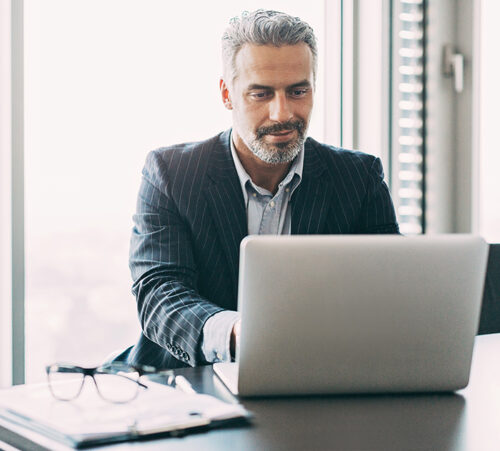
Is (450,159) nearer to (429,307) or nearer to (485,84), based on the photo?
(485,84)

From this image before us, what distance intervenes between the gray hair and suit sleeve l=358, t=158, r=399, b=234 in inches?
13.5

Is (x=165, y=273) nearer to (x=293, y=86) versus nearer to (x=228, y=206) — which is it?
(x=228, y=206)

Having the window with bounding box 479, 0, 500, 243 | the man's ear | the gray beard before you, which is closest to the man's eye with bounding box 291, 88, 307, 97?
the gray beard

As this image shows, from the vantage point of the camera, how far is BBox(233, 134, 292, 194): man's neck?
6.23ft

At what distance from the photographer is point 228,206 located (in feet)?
5.76

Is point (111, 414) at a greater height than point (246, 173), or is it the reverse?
point (246, 173)

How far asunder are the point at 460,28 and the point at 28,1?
180 cm

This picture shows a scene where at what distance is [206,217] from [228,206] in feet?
0.20

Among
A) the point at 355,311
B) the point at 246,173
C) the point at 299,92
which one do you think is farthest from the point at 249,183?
the point at 355,311

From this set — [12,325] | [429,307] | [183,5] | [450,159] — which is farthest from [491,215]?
[429,307]

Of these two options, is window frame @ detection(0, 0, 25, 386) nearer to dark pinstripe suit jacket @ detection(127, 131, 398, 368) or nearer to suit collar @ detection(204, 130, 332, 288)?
dark pinstripe suit jacket @ detection(127, 131, 398, 368)

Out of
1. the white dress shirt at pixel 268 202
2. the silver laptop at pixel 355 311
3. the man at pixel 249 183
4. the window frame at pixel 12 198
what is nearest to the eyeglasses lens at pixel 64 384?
the silver laptop at pixel 355 311

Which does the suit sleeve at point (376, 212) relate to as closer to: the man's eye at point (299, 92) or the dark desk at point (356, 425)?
the man's eye at point (299, 92)

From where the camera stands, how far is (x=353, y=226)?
189cm
